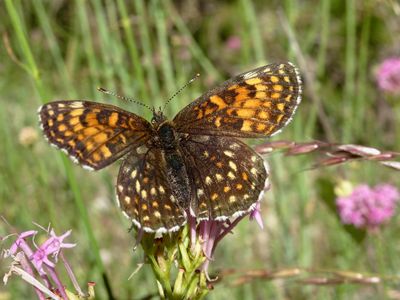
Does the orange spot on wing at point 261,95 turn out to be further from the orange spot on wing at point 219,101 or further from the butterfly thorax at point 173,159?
the butterfly thorax at point 173,159

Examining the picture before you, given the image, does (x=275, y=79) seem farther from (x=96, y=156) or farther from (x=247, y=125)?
(x=96, y=156)

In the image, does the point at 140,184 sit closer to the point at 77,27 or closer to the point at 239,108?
the point at 239,108

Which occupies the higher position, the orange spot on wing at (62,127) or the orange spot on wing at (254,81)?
the orange spot on wing at (62,127)

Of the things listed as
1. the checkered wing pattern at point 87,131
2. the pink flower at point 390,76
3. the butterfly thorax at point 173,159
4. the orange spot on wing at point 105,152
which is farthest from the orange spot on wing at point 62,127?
the pink flower at point 390,76

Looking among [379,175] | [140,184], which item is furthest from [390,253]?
[140,184]

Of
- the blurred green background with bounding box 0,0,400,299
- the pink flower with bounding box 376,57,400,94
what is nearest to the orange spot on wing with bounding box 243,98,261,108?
the blurred green background with bounding box 0,0,400,299

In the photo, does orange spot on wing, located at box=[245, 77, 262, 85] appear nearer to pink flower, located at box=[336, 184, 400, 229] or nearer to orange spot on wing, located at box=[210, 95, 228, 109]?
orange spot on wing, located at box=[210, 95, 228, 109]

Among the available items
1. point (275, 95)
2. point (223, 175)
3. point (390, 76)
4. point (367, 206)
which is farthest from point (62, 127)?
point (390, 76)
